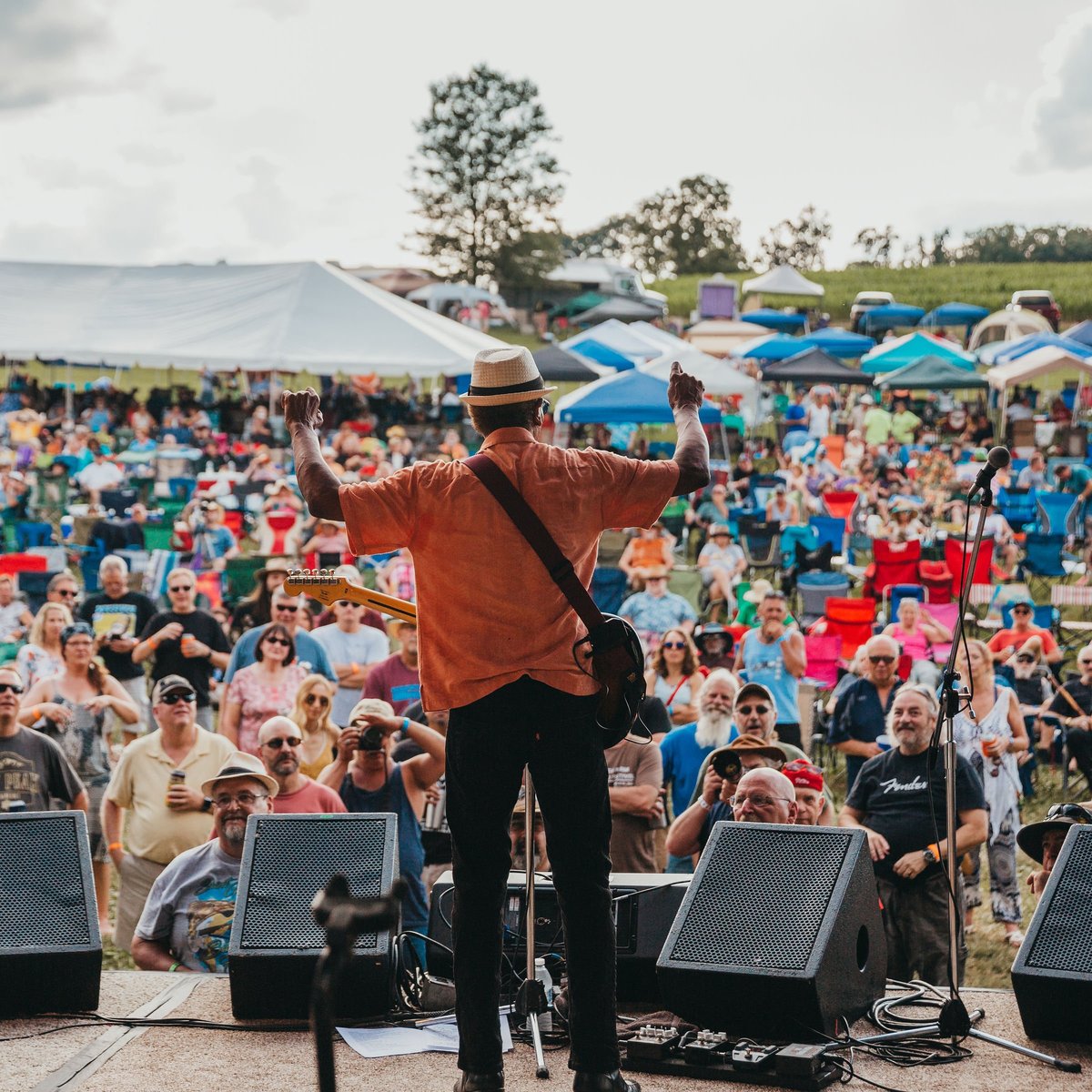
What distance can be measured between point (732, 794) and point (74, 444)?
674 inches

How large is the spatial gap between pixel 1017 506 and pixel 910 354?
257 inches

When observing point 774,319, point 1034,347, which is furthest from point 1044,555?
point 774,319

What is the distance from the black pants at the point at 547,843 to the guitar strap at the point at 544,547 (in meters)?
0.20

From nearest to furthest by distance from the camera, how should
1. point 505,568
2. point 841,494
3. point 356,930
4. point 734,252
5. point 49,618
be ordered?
1. point 356,930
2. point 505,568
3. point 49,618
4. point 841,494
5. point 734,252

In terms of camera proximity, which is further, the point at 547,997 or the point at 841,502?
the point at 841,502

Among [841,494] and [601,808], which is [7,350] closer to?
[841,494]

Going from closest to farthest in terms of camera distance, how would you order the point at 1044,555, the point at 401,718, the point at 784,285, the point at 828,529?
the point at 401,718 → the point at 1044,555 → the point at 828,529 → the point at 784,285

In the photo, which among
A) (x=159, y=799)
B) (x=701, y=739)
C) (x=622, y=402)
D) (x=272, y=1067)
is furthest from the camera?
(x=622, y=402)

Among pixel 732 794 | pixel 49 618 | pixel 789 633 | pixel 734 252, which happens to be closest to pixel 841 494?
pixel 789 633

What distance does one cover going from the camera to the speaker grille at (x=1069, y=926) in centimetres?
394

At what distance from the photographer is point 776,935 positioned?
4.02 metres

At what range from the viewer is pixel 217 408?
28078 mm

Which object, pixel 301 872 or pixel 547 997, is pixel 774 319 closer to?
pixel 301 872

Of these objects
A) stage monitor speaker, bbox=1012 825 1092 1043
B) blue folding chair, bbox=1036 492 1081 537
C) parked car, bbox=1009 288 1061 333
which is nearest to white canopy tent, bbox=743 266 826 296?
parked car, bbox=1009 288 1061 333
